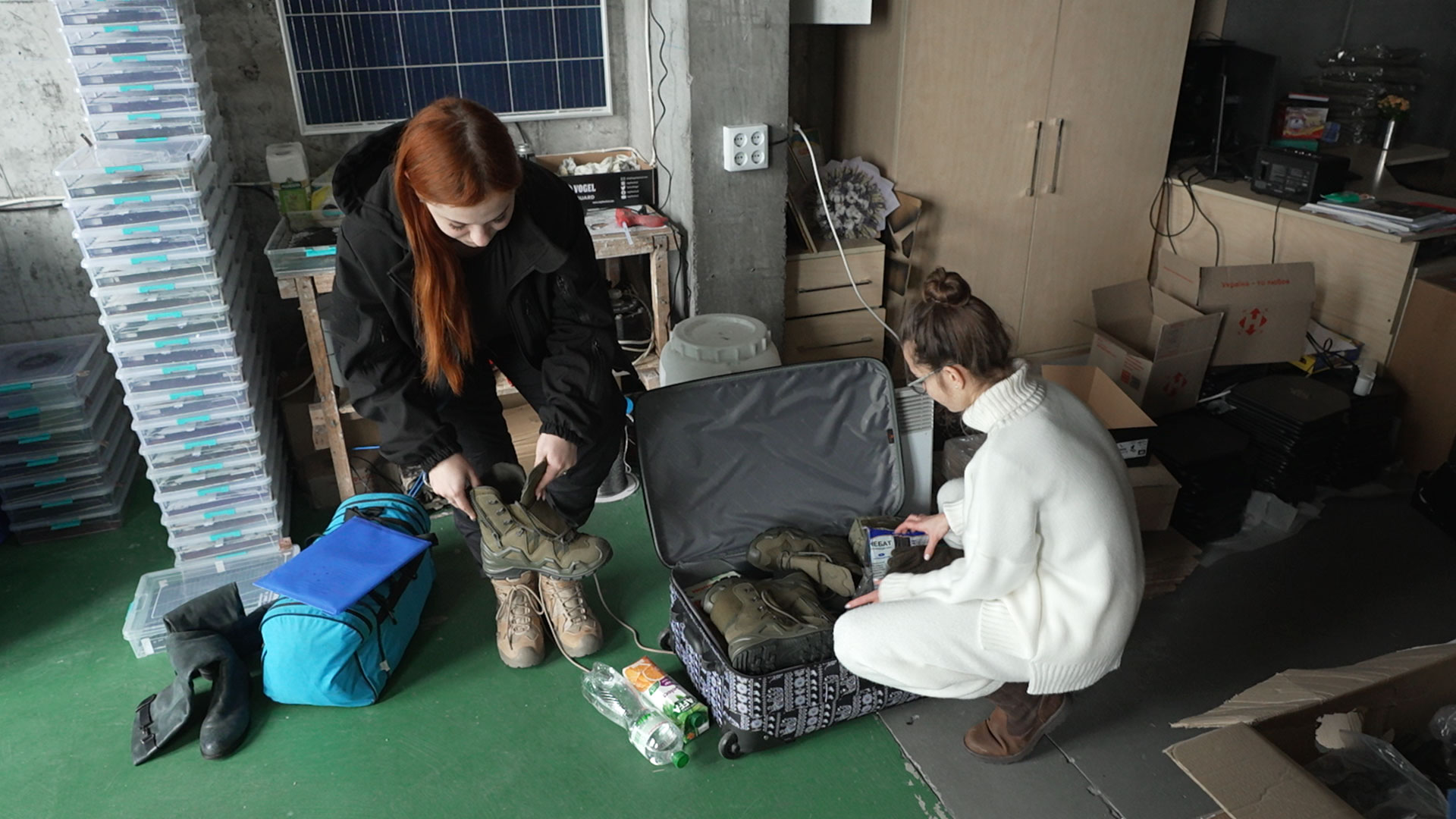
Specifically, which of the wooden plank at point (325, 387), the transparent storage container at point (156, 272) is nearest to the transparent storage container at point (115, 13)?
the transparent storage container at point (156, 272)

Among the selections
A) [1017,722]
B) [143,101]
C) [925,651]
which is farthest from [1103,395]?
[143,101]

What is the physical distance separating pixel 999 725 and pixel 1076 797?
6.8 inches

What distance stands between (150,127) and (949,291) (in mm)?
1838

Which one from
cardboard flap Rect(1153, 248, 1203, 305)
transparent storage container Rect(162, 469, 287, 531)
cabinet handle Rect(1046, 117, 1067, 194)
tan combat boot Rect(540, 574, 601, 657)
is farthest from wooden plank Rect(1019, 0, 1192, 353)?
transparent storage container Rect(162, 469, 287, 531)

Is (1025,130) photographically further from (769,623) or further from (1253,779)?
(1253,779)

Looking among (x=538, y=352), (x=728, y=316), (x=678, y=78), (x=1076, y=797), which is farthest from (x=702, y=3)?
(x=1076, y=797)

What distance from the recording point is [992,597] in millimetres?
1476

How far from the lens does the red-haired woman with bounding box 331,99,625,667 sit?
144 centimetres

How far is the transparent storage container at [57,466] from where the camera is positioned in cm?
231

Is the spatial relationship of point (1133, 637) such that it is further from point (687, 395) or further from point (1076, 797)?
point (687, 395)

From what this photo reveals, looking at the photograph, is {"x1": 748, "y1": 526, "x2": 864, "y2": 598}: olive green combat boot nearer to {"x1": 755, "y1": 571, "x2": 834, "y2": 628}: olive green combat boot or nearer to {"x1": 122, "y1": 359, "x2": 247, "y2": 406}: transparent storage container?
{"x1": 755, "y1": 571, "x2": 834, "y2": 628}: olive green combat boot

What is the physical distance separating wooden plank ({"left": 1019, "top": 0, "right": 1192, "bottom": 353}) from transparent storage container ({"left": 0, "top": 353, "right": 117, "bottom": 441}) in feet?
8.87

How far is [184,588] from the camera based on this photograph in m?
2.15

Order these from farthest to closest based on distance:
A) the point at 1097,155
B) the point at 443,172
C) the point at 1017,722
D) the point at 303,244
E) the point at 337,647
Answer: the point at 1097,155 → the point at 303,244 → the point at 337,647 → the point at 1017,722 → the point at 443,172
